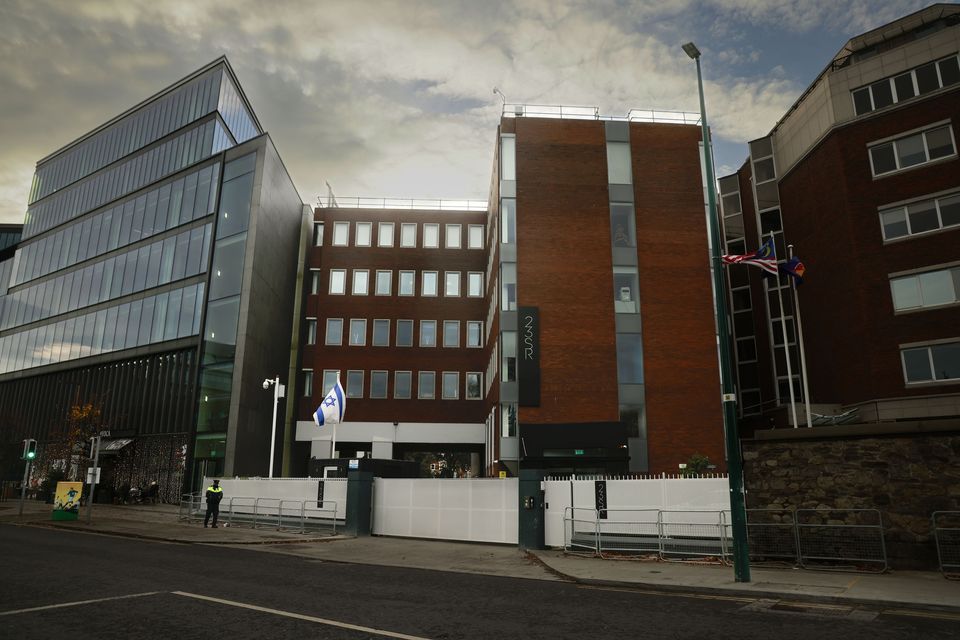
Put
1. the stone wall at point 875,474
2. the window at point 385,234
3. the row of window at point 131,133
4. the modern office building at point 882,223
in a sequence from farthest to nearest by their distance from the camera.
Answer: the window at point 385,234 → the row of window at point 131,133 → the modern office building at point 882,223 → the stone wall at point 875,474

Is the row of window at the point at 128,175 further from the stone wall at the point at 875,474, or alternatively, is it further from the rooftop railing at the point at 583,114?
the stone wall at the point at 875,474

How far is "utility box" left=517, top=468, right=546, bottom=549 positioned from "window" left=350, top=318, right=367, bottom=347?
31.1m

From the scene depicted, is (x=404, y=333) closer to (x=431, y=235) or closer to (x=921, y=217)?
(x=431, y=235)

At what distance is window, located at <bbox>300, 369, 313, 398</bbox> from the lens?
48656 mm

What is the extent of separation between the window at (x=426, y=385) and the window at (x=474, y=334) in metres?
3.67

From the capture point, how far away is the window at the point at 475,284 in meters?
50.7

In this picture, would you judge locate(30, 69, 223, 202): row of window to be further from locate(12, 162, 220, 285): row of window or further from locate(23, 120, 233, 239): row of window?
locate(12, 162, 220, 285): row of window

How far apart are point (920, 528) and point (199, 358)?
3842 centimetres

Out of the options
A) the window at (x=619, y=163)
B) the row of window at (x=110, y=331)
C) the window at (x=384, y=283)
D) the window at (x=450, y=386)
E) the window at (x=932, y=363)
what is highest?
the window at (x=619, y=163)

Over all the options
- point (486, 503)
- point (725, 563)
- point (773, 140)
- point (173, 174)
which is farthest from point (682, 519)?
point (173, 174)

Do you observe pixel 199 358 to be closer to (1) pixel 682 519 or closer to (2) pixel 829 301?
(1) pixel 682 519

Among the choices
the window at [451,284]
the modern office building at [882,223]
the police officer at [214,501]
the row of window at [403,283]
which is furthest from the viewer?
the window at [451,284]

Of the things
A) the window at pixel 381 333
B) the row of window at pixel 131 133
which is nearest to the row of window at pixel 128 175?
the row of window at pixel 131 133

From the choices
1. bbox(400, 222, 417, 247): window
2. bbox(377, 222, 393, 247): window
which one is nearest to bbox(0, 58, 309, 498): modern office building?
bbox(377, 222, 393, 247): window
